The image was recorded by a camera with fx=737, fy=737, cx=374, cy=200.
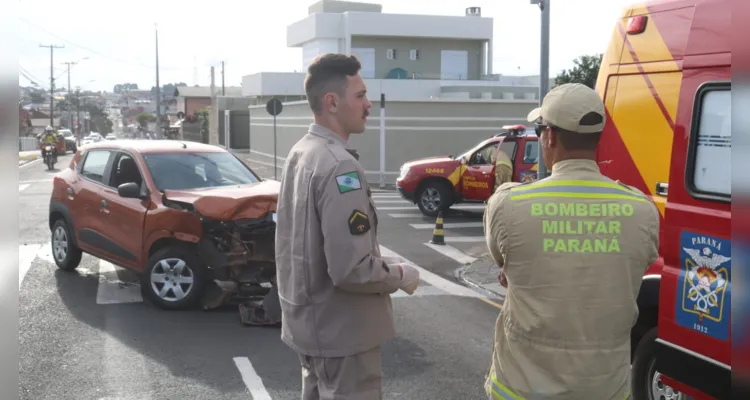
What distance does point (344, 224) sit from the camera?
2.73m

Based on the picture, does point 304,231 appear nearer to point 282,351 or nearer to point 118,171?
point 282,351

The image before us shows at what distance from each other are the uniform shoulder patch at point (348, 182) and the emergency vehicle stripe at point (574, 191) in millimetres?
633

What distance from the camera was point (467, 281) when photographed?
1005 centimetres

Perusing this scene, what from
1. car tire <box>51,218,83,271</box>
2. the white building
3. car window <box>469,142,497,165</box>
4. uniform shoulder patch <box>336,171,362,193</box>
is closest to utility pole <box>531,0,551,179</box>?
car window <box>469,142,497,165</box>

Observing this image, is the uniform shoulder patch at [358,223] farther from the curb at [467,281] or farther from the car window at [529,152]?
the car window at [529,152]

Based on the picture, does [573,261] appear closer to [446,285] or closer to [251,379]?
[251,379]

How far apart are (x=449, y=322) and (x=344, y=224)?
5.15 m

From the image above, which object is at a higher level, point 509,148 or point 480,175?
point 509,148

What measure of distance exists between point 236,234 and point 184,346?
140 cm

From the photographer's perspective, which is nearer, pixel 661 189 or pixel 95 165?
pixel 661 189

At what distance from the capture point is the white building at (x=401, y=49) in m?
54.5

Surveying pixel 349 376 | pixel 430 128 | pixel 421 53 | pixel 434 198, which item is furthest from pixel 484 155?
pixel 421 53

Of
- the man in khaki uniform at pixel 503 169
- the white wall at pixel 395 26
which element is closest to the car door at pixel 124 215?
the man in khaki uniform at pixel 503 169

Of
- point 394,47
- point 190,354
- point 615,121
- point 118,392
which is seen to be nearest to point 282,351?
point 190,354
